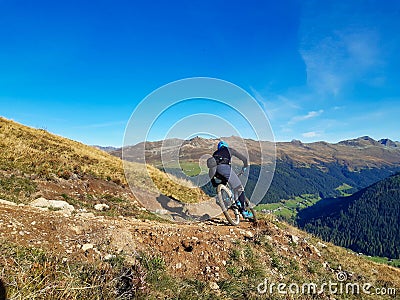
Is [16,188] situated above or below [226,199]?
below

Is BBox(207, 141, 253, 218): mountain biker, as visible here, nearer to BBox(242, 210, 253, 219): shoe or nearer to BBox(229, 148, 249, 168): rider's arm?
BBox(229, 148, 249, 168): rider's arm

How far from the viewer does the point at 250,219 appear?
12344 millimetres

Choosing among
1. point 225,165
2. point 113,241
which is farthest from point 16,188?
point 225,165

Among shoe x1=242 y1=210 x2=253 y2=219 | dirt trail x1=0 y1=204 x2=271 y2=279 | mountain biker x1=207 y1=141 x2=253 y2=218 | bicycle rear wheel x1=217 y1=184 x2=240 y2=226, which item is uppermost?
mountain biker x1=207 y1=141 x2=253 y2=218

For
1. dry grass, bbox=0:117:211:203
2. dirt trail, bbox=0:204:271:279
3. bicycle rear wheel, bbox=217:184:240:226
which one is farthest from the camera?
dry grass, bbox=0:117:211:203

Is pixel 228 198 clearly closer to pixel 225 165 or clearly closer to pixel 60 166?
pixel 225 165

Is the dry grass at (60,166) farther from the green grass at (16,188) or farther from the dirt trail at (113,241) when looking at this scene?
the dirt trail at (113,241)

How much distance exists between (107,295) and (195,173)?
1251 centimetres

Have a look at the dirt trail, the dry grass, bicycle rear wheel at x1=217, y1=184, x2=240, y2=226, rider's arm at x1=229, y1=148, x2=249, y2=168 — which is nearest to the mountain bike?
bicycle rear wheel at x1=217, y1=184, x2=240, y2=226

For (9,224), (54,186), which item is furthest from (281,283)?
(54,186)

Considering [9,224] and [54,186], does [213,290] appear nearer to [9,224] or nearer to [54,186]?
[9,224]

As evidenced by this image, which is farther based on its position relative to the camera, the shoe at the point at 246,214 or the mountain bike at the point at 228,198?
the shoe at the point at 246,214

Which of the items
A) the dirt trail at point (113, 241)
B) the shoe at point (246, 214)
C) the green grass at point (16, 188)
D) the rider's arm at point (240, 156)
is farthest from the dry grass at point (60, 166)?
the rider's arm at point (240, 156)

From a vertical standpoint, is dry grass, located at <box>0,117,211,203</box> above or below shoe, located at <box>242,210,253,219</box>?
above
